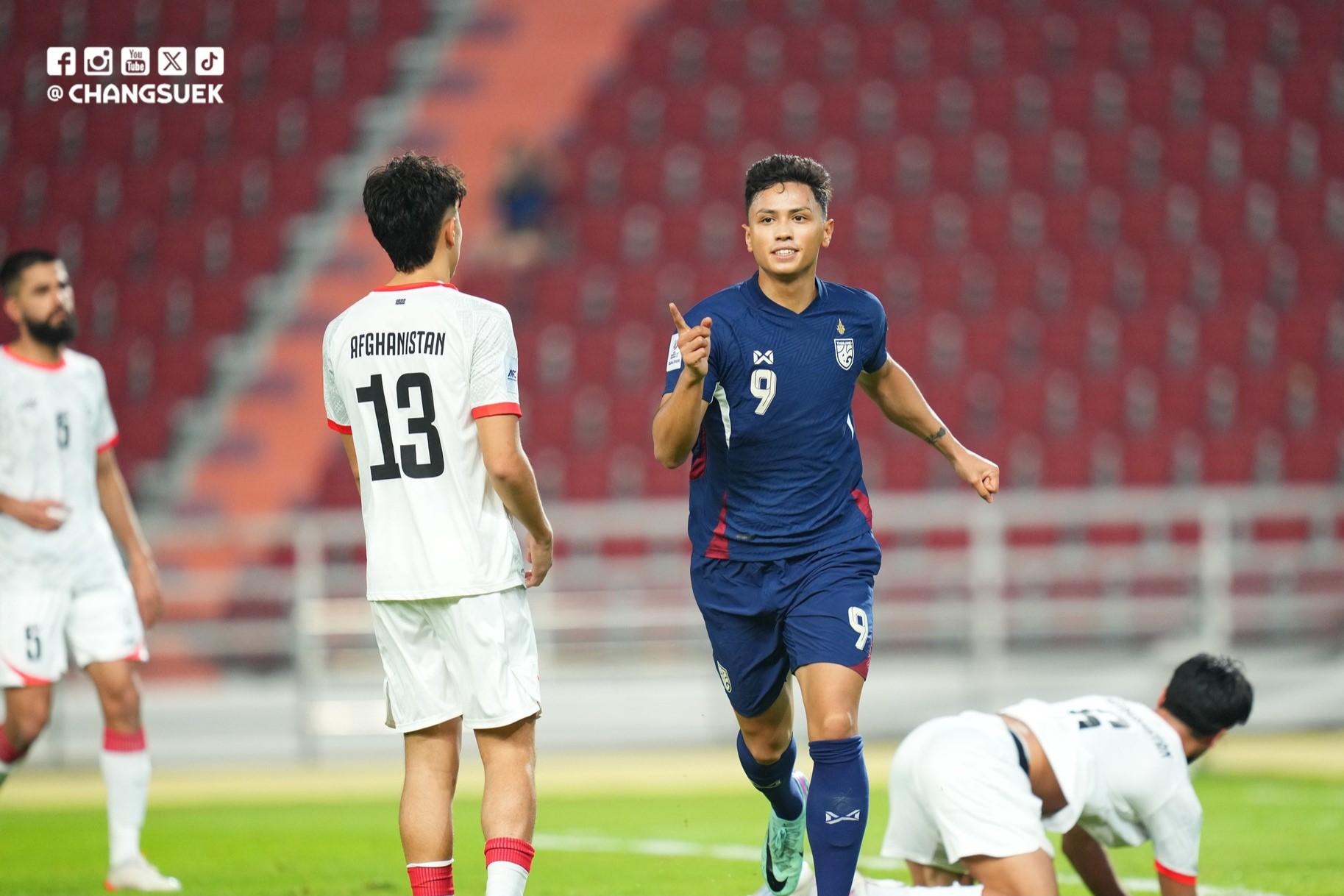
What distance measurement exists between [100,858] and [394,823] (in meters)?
1.45

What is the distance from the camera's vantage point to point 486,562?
4125 millimetres

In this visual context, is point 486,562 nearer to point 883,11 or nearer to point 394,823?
point 394,823

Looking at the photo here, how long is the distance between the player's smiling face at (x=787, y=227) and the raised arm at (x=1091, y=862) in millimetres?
1772

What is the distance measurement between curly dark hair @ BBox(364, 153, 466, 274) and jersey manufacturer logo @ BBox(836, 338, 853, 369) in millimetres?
1133

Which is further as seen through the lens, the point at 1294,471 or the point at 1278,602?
the point at 1294,471

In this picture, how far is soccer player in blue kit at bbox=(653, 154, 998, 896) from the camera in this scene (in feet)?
14.4

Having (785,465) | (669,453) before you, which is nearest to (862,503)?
(785,465)

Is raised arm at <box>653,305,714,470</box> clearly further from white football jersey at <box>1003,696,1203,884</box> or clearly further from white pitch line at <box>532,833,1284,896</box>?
white pitch line at <box>532,833,1284,896</box>

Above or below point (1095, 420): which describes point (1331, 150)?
above

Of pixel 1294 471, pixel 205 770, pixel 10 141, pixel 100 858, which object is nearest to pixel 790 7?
pixel 1294 471

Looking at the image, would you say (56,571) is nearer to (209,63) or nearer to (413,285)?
(413,285)

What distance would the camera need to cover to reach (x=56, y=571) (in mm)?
5891

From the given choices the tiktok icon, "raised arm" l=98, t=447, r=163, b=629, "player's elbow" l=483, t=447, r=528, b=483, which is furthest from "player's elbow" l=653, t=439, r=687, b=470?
the tiktok icon

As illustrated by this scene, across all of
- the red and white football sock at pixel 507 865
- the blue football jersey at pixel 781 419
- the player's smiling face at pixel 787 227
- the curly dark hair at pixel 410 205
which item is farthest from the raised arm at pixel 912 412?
the red and white football sock at pixel 507 865
